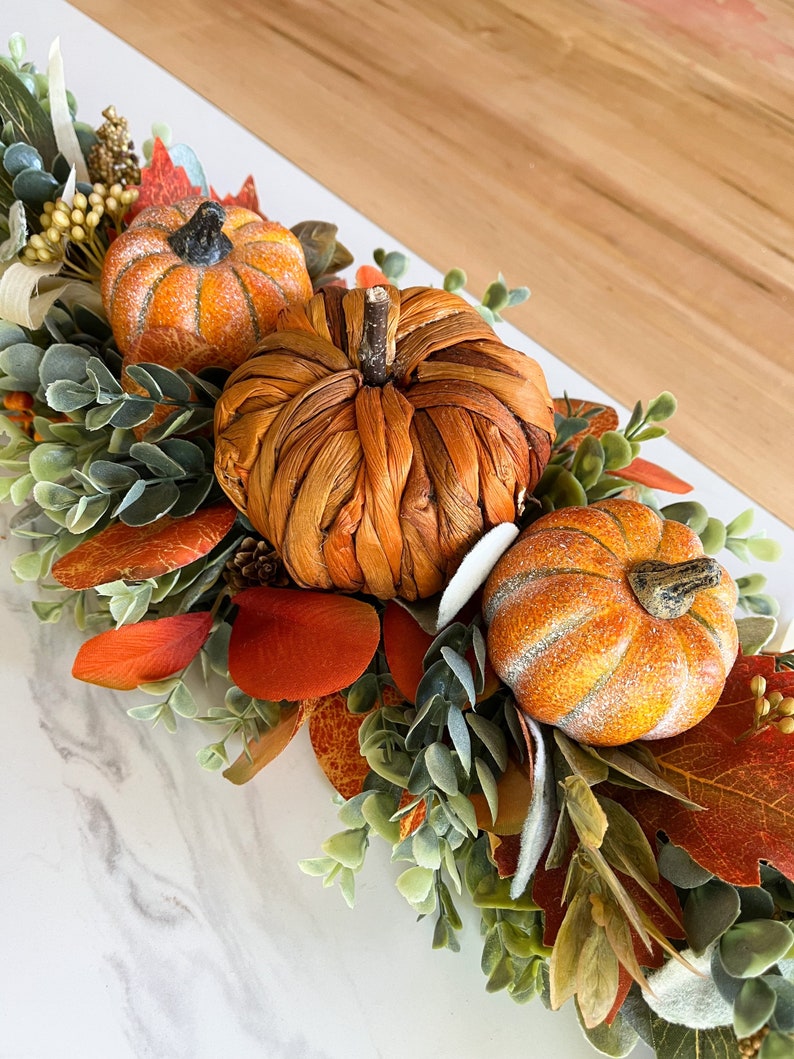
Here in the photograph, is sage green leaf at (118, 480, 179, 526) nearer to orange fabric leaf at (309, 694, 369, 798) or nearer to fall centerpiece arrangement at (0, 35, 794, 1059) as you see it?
fall centerpiece arrangement at (0, 35, 794, 1059)

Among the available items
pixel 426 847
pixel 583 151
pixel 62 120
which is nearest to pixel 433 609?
pixel 426 847

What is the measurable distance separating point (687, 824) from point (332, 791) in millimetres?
236

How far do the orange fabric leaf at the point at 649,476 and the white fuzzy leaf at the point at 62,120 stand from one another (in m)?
0.46

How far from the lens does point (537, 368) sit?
1.75 ft

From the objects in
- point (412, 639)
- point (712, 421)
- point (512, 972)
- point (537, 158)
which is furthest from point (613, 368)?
point (512, 972)

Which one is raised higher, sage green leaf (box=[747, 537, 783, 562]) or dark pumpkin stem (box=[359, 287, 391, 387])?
dark pumpkin stem (box=[359, 287, 391, 387])

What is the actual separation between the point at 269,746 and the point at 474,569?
173 mm

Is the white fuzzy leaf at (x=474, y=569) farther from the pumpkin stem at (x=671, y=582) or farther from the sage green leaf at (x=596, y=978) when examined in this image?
the sage green leaf at (x=596, y=978)

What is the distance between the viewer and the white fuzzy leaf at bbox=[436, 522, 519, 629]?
49 centimetres

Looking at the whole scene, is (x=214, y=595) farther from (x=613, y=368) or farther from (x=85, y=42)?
(x=85, y=42)

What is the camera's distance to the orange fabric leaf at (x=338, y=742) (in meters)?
0.55

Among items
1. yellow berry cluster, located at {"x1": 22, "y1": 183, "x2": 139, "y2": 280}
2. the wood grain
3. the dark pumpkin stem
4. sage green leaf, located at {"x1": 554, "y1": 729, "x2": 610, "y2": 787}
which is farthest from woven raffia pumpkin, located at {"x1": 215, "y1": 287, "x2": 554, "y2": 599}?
the wood grain

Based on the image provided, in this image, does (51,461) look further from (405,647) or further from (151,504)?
(405,647)

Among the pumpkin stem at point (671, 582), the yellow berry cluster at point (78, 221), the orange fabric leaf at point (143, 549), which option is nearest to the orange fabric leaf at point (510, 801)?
the pumpkin stem at point (671, 582)
